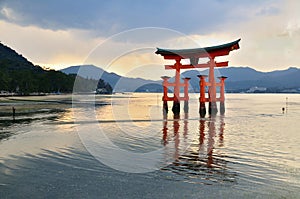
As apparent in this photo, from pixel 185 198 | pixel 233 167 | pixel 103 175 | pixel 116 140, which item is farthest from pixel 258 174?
pixel 116 140

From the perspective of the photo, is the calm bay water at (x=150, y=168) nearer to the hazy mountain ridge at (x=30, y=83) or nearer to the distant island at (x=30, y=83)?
the distant island at (x=30, y=83)

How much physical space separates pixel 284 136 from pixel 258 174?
31.4ft

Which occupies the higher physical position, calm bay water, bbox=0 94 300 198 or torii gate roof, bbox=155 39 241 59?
torii gate roof, bbox=155 39 241 59

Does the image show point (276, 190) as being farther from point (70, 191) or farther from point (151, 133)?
point (151, 133)

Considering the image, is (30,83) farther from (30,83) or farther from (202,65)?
(202,65)

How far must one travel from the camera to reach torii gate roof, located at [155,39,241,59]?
26.4 metres

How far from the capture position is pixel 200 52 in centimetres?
2861

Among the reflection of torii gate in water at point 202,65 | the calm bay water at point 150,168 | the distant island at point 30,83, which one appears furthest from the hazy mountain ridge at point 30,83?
the calm bay water at point 150,168

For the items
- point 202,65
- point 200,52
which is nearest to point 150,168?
point 200,52

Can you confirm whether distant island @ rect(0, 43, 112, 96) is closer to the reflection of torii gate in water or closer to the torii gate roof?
the reflection of torii gate in water

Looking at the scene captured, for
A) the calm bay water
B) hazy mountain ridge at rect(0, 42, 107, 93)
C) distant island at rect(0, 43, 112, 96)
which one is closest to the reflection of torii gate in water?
the calm bay water

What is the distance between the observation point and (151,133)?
1705 centimetres

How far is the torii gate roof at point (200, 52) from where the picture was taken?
26.4 m

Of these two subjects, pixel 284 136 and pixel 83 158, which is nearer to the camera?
pixel 83 158
